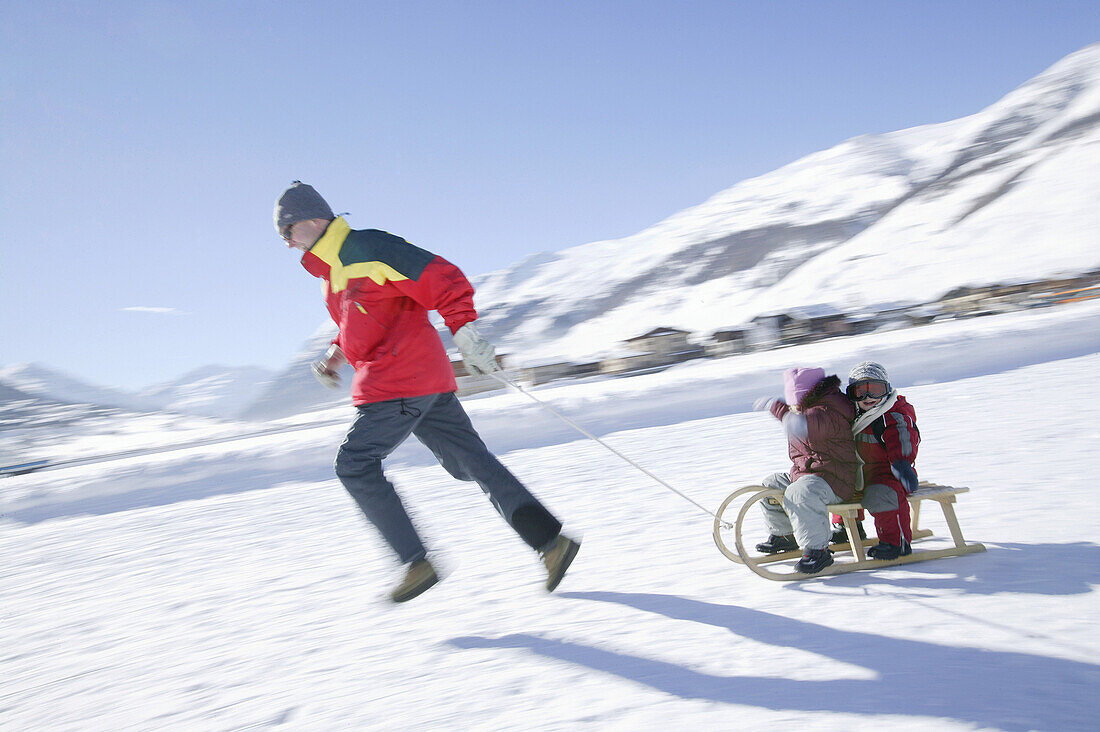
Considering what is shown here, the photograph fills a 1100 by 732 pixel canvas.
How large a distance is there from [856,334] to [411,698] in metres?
16.3

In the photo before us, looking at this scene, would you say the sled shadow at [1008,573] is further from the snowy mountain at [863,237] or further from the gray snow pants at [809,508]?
the snowy mountain at [863,237]

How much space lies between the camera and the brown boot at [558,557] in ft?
7.01

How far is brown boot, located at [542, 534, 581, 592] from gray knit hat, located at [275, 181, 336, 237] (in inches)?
49.3

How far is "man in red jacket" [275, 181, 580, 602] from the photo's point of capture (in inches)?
82.2

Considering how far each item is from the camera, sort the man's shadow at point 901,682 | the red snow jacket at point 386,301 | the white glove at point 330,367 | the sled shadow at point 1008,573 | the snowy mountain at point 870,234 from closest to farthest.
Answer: the man's shadow at point 901,682, the sled shadow at point 1008,573, the red snow jacket at point 386,301, the white glove at point 330,367, the snowy mountain at point 870,234

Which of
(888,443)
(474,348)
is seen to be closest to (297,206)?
(474,348)

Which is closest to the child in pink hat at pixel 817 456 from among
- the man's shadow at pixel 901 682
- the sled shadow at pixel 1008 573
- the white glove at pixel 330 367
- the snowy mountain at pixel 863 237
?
the sled shadow at pixel 1008 573

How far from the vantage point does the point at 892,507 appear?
209 centimetres

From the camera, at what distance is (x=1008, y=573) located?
1927 millimetres

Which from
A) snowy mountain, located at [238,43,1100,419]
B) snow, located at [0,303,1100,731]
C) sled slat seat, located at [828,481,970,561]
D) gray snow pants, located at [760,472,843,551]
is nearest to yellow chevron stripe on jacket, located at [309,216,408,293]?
snow, located at [0,303,1100,731]

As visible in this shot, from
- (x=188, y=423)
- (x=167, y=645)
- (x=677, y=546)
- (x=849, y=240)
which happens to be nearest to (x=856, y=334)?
(x=188, y=423)

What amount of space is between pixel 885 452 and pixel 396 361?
5.04 ft

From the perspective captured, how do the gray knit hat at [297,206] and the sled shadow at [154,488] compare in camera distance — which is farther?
the sled shadow at [154,488]

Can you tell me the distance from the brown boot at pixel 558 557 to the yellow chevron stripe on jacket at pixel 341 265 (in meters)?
0.94
